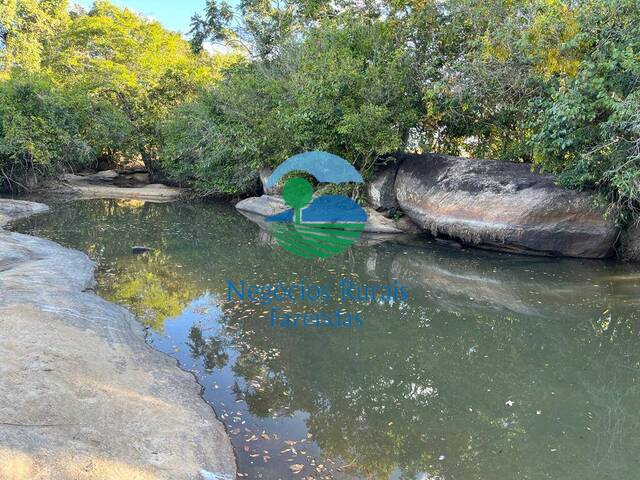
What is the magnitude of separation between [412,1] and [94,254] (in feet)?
35.1

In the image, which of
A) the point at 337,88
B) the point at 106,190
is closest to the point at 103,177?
the point at 106,190

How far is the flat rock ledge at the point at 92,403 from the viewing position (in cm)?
324

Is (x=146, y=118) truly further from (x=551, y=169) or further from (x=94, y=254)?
(x=551, y=169)

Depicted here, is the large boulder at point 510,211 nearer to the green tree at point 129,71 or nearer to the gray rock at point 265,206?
the gray rock at point 265,206

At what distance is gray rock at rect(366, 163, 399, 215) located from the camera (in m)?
14.0

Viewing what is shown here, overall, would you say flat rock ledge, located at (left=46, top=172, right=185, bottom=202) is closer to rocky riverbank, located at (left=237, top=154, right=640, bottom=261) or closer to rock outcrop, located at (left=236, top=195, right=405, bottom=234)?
rock outcrop, located at (left=236, top=195, right=405, bottom=234)

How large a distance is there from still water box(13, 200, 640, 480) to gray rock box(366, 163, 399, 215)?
3.73 metres

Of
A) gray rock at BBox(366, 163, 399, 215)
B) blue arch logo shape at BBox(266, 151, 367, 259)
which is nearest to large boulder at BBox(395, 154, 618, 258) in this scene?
gray rock at BBox(366, 163, 399, 215)

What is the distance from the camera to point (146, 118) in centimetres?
2219

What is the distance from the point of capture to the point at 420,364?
222 inches

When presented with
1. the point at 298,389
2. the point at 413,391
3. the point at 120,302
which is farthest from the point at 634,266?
the point at 120,302

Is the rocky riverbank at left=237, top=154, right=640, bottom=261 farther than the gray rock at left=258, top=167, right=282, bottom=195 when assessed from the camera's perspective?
No

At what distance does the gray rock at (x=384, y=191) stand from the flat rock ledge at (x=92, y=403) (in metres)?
9.09

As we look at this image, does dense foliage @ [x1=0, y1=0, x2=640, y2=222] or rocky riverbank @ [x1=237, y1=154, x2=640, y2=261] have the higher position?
dense foliage @ [x1=0, y1=0, x2=640, y2=222]
